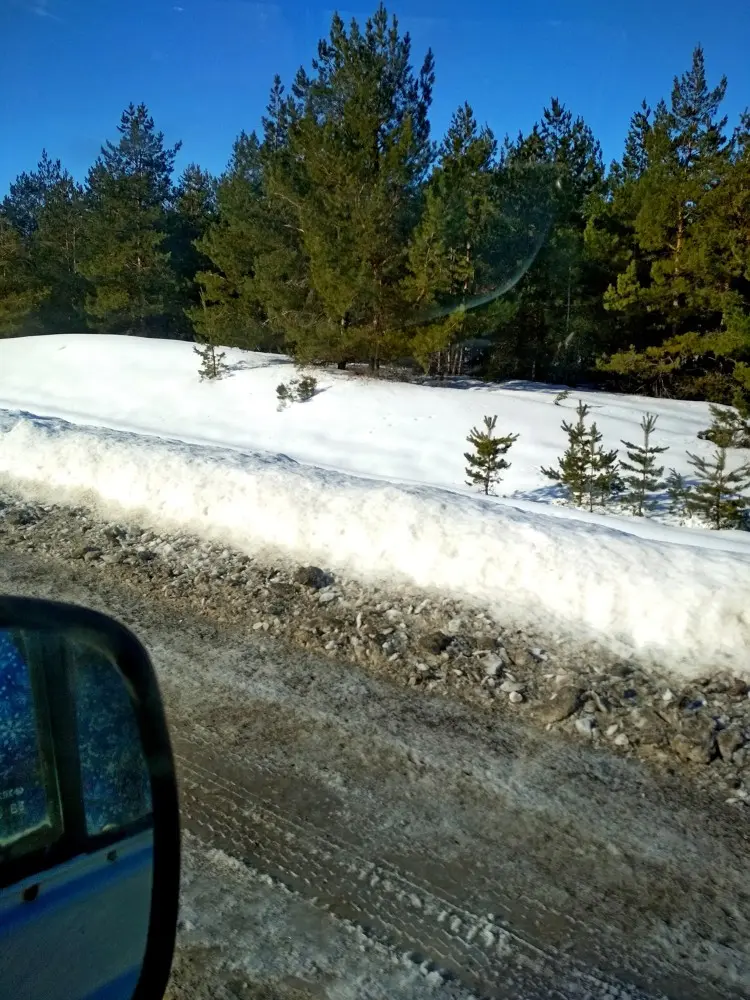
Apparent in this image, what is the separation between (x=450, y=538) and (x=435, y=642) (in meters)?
1.40

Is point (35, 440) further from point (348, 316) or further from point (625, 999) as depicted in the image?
point (348, 316)

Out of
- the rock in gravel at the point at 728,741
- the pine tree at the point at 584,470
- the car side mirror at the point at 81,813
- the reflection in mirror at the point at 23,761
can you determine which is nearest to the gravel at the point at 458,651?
the rock in gravel at the point at 728,741

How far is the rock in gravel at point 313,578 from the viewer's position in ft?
21.2

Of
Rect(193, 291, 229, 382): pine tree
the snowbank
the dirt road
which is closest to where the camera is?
the dirt road

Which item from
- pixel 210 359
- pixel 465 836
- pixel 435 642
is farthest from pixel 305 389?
pixel 465 836

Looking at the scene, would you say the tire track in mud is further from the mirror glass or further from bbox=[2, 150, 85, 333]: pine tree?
bbox=[2, 150, 85, 333]: pine tree

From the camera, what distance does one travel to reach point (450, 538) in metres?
6.67

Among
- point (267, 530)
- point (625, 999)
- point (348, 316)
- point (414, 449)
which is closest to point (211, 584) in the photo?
point (267, 530)

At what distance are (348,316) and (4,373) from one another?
11.6 m

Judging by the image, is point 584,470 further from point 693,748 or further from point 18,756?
point 18,756

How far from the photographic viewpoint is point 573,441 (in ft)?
→ 41.2

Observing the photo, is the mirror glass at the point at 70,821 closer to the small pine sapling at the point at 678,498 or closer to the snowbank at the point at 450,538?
the snowbank at the point at 450,538

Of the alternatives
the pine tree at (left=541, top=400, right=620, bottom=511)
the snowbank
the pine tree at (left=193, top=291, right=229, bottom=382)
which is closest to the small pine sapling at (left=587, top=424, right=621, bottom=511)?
the pine tree at (left=541, top=400, right=620, bottom=511)

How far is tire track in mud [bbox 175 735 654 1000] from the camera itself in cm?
275
